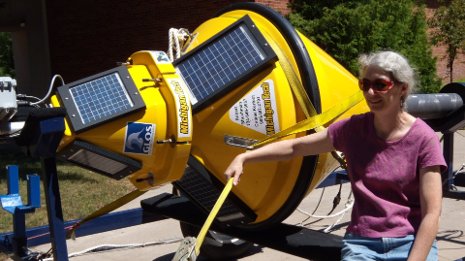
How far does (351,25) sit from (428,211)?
8.22 m

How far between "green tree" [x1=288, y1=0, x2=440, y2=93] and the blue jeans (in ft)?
25.6

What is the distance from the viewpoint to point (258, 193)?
127 inches

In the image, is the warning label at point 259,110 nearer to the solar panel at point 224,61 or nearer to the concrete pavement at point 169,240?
the solar panel at point 224,61

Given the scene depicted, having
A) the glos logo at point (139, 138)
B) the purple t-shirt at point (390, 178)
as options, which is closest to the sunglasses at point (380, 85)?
the purple t-shirt at point (390, 178)

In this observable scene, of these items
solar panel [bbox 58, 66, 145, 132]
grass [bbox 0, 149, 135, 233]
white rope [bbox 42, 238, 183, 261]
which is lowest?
grass [bbox 0, 149, 135, 233]

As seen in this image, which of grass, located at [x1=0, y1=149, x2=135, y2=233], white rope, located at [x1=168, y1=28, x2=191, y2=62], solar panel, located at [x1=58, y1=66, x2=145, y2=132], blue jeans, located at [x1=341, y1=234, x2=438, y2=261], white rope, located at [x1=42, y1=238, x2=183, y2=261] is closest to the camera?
blue jeans, located at [x1=341, y1=234, x2=438, y2=261]

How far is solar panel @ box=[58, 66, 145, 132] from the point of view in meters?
2.88

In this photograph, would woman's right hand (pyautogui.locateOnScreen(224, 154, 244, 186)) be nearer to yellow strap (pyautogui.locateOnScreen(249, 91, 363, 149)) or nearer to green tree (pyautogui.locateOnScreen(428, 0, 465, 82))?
yellow strap (pyautogui.locateOnScreen(249, 91, 363, 149))

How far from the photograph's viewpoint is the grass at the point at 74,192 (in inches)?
244

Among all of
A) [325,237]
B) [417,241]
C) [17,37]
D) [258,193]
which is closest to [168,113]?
[258,193]

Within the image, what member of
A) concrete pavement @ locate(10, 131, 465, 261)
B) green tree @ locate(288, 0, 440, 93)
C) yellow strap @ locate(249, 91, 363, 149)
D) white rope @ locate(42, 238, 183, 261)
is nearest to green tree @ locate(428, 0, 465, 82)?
green tree @ locate(288, 0, 440, 93)

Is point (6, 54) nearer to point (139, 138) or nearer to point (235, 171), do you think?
point (139, 138)

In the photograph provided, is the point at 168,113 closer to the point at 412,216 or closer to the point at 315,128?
the point at 315,128

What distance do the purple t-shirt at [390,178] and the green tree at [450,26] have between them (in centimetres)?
1351
